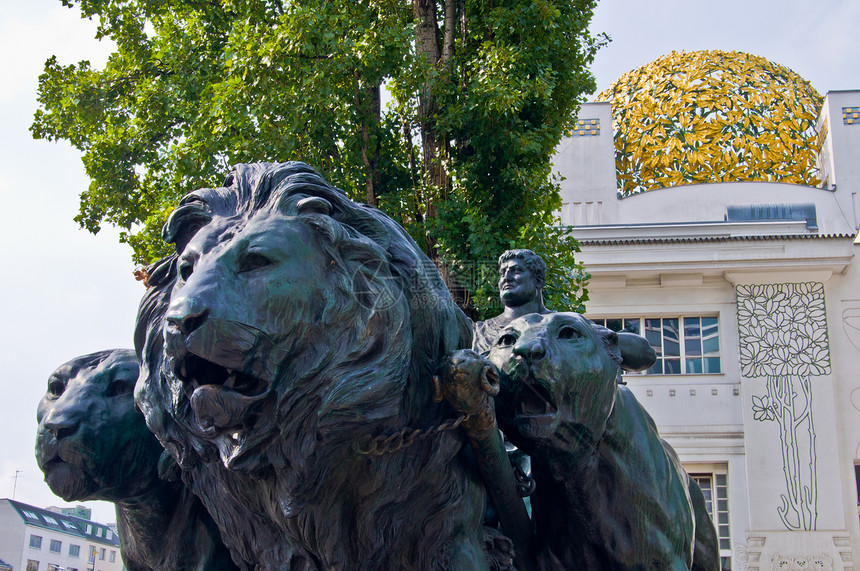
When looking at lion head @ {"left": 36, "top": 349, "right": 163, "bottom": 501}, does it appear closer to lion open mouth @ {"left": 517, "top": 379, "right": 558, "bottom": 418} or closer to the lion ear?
the lion ear

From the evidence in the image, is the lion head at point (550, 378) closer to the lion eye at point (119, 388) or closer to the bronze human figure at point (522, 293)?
the bronze human figure at point (522, 293)

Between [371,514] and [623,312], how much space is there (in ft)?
55.3

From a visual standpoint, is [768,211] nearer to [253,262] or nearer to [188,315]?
[253,262]

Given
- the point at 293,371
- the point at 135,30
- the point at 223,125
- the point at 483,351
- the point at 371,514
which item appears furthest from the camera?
the point at 135,30

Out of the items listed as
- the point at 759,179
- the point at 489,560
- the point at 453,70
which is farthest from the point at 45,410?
the point at 759,179

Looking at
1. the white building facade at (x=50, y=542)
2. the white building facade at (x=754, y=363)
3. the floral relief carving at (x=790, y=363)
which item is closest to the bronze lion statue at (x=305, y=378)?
the white building facade at (x=754, y=363)

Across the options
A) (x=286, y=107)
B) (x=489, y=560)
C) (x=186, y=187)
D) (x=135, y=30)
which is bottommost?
(x=489, y=560)

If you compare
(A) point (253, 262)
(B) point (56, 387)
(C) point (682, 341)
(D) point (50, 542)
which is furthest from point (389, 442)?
(D) point (50, 542)

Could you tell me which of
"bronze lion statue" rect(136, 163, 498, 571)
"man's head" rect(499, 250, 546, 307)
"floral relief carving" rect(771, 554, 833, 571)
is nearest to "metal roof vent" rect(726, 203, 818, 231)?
"floral relief carving" rect(771, 554, 833, 571)

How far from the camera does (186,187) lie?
9.88 meters

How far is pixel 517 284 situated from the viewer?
109 inches

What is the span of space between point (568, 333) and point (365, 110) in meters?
8.50

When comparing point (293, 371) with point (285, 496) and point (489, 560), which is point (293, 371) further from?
point (489, 560)

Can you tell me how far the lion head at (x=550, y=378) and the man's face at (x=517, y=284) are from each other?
0.47 metres
